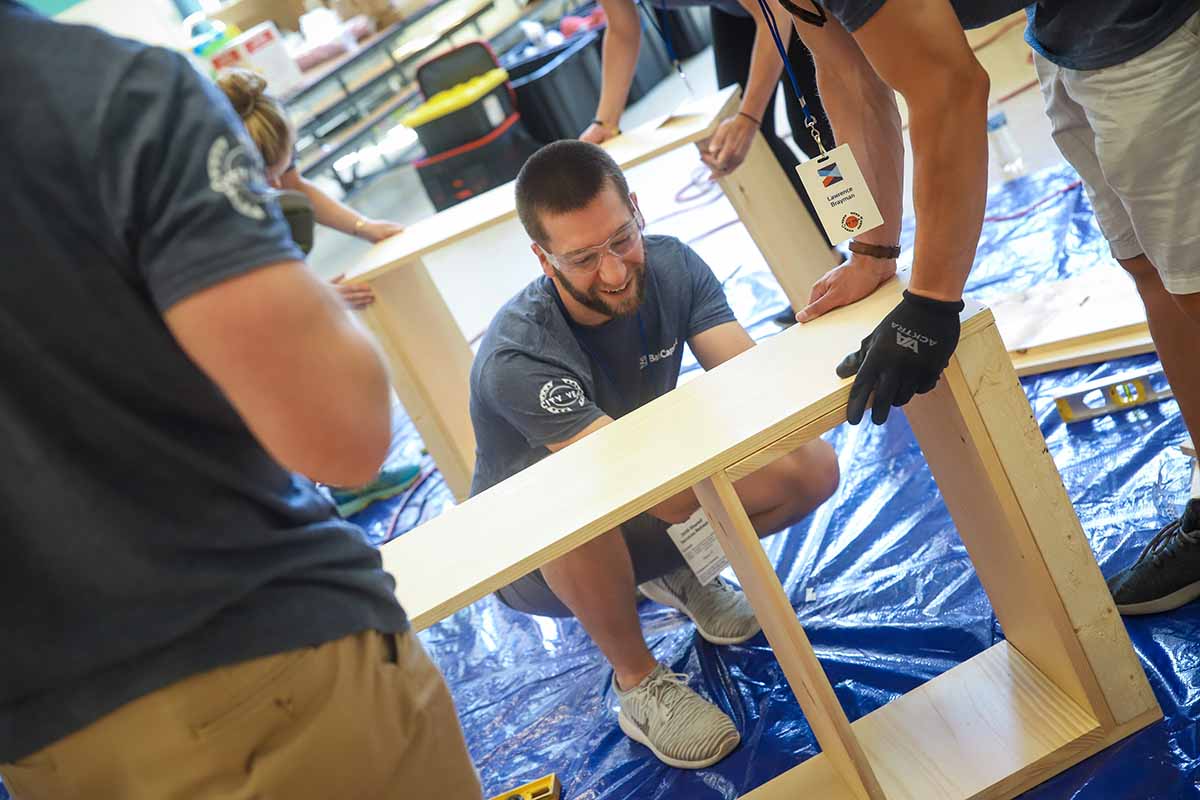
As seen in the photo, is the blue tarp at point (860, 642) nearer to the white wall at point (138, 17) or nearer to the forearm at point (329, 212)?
the forearm at point (329, 212)

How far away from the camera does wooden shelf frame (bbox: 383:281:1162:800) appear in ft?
4.26

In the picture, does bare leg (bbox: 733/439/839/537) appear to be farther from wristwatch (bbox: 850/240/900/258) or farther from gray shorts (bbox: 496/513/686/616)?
wristwatch (bbox: 850/240/900/258)

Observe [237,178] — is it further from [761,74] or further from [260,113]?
[761,74]

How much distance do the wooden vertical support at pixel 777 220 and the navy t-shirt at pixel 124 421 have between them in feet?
6.80

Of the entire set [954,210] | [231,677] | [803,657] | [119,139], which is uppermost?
[119,139]

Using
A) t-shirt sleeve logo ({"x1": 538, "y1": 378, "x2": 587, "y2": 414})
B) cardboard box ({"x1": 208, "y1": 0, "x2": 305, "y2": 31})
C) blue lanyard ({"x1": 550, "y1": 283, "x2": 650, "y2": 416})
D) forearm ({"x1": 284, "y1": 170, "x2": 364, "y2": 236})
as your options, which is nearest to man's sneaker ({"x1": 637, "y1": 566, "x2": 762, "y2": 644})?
blue lanyard ({"x1": 550, "y1": 283, "x2": 650, "y2": 416})

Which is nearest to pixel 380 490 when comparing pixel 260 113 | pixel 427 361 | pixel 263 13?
pixel 427 361

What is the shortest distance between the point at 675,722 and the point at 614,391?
61 cm

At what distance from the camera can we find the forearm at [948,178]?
1.17 m

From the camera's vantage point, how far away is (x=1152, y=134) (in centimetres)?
128

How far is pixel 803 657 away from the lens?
4.52 feet

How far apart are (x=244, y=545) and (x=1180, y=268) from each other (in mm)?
1200

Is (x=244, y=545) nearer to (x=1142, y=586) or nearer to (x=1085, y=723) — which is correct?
(x=1085, y=723)

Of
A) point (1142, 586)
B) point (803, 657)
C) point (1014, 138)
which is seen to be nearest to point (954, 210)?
point (803, 657)
